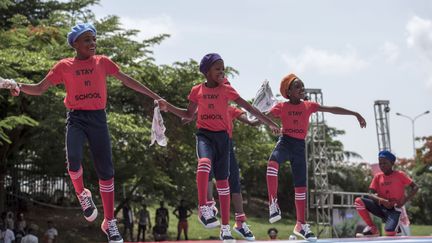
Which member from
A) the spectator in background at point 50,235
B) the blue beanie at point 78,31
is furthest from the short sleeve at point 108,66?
the spectator in background at point 50,235

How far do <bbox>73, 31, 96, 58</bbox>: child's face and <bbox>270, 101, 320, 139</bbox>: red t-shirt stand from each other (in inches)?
108

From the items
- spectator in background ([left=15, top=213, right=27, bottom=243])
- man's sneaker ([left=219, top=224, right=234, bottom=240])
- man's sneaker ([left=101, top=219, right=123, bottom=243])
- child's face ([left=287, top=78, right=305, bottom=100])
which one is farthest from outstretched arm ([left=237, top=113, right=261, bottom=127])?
spectator in background ([left=15, top=213, right=27, bottom=243])

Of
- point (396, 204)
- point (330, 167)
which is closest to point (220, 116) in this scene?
point (396, 204)

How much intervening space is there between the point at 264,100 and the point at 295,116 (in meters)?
0.63

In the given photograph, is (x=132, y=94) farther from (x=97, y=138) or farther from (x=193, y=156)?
(x=97, y=138)

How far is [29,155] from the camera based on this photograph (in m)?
22.6

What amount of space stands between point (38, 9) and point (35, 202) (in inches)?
264

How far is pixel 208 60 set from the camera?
7.93 m

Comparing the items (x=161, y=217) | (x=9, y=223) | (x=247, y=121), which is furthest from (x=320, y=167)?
(x=247, y=121)

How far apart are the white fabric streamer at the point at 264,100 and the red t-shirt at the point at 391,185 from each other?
8.07 feet

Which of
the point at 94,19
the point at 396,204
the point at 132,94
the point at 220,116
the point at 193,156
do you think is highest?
the point at 94,19

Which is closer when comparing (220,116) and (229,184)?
(220,116)

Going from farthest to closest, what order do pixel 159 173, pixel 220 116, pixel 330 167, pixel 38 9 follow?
pixel 330 167, pixel 38 9, pixel 159 173, pixel 220 116

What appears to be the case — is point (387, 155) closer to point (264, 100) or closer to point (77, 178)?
point (264, 100)
